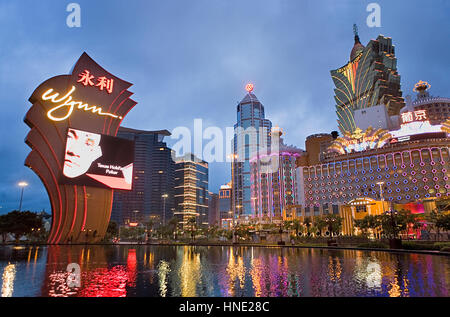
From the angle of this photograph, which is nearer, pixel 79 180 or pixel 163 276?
pixel 163 276

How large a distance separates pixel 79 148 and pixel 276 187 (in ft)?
399

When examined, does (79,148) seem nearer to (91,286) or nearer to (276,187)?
(91,286)

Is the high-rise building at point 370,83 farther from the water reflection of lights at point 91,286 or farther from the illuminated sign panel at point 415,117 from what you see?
the water reflection of lights at point 91,286

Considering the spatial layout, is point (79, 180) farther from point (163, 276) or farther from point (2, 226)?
point (163, 276)

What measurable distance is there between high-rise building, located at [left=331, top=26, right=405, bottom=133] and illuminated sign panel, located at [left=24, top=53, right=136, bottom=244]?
137 metres

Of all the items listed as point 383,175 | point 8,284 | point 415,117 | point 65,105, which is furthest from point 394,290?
point 415,117

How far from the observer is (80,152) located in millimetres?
51469

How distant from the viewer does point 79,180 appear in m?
50.2

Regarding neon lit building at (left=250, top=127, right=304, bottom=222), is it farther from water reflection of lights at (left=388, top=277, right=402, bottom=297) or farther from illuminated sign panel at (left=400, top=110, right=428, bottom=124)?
water reflection of lights at (left=388, top=277, right=402, bottom=297)

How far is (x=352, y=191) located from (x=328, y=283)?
4358 inches

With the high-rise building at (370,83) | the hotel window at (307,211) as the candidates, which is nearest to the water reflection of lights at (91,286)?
the hotel window at (307,211)

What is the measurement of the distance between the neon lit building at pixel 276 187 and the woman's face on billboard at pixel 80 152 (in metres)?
112

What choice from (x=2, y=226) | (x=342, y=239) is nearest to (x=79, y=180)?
(x=2, y=226)

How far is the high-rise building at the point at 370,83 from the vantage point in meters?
158
